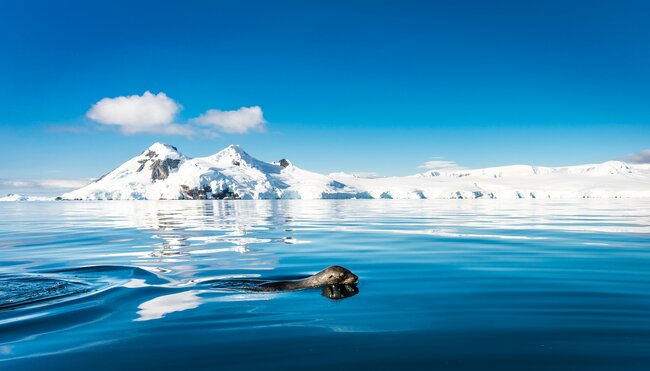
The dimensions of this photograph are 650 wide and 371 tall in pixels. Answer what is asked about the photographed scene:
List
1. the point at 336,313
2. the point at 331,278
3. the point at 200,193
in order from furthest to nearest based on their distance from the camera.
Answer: the point at 200,193, the point at 331,278, the point at 336,313

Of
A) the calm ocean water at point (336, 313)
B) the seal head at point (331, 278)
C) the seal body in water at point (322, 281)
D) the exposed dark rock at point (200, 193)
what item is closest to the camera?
the calm ocean water at point (336, 313)

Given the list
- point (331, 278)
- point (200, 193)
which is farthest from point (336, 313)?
point (200, 193)

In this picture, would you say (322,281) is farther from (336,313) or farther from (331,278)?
(336,313)

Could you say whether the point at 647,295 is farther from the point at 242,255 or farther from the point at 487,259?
the point at 242,255

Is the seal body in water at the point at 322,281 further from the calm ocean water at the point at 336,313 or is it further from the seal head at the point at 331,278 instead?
the calm ocean water at the point at 336,313

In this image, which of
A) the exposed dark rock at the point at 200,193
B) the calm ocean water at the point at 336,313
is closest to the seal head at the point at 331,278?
the calm ocean water at the point at 336,313

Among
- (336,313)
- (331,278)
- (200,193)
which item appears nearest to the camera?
(336,313)

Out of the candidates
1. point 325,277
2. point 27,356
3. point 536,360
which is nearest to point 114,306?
point 27,356

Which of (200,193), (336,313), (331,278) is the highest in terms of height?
(200,193)

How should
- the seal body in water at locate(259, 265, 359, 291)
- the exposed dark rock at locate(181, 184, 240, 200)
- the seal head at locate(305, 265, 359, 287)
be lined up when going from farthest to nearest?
the exposed dark rock at locate(181, 184, 240, 200) < the seal head at locate(305, 265, 359, 287) < the seal body in water at locate(259, 265, 359, 291)

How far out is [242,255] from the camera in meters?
15.6

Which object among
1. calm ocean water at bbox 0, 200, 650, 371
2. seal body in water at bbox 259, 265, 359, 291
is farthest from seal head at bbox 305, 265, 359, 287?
calm ocean water at bbox 0, 200, 650, 371

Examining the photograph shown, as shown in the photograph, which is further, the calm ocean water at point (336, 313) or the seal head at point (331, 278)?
the seal head at point (331, 278)

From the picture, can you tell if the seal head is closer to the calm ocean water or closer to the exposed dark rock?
the calm ocean water
